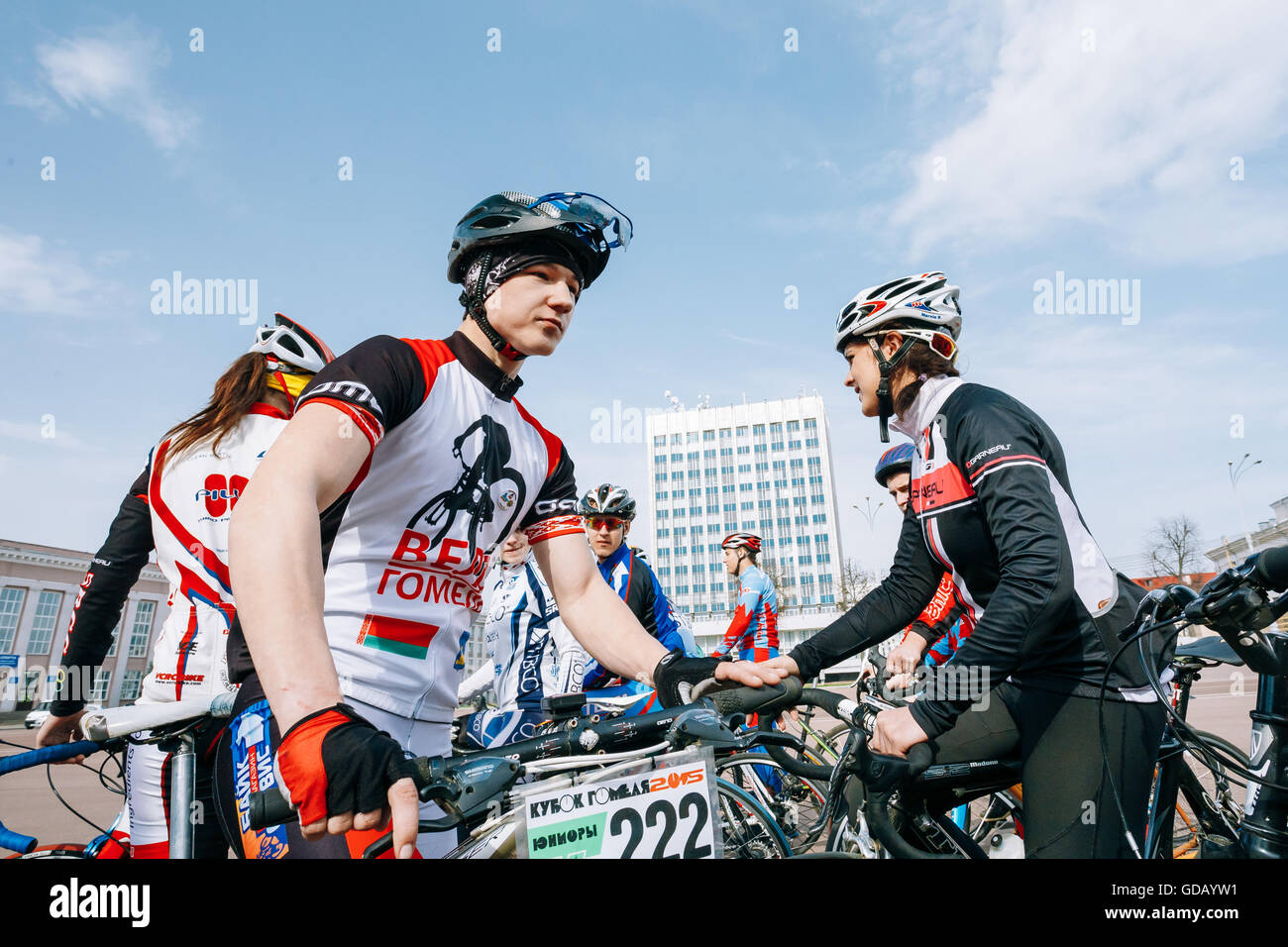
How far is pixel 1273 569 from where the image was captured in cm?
223

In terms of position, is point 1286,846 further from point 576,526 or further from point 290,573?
point 290,573

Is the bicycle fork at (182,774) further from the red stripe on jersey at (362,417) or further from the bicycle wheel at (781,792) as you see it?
the bicycle wheel at (781,792)

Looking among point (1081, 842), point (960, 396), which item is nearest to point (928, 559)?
point (960, 396)

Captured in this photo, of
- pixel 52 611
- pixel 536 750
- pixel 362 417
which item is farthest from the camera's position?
pixel 52 611

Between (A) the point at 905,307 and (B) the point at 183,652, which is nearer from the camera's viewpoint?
(B) the point at 183,652

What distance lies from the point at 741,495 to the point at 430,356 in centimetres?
12330

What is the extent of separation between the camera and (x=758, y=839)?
4078mm

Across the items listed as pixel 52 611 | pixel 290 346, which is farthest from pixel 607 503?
pixel 52 611

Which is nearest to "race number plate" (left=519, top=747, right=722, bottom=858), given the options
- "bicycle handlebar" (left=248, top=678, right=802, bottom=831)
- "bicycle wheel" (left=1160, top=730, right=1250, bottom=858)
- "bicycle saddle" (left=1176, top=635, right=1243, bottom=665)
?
"bicycle handlebar" (left=248, top=678, right=802, bottom=831)

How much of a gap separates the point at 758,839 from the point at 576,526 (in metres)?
2.38

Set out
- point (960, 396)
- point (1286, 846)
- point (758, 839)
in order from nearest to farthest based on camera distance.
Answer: point (1286, 846) < point (960, 396) < point (758, 839)

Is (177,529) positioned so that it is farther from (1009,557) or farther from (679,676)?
(1009,557)

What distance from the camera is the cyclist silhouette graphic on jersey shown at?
2.10 m

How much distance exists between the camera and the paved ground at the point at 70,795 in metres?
6.79
